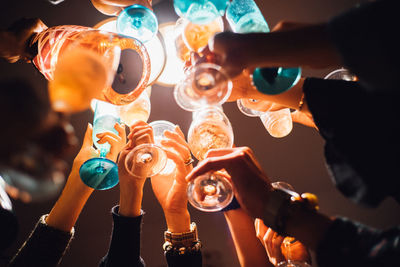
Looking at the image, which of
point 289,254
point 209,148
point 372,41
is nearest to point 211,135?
point 209,148

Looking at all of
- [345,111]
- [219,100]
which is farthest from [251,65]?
[345,111]

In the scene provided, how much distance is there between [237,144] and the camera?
86.2 inches

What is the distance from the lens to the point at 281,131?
3.77 feet

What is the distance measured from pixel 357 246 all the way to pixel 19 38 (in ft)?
3.83

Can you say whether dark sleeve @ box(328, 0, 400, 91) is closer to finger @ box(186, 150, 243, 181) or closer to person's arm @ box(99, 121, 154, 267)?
finger @ box(186, 150, 243, 181)

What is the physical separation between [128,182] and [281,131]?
0.72 m

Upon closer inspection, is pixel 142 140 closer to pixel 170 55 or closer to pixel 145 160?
pixel 145 160

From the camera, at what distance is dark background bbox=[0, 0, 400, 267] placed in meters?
1.41

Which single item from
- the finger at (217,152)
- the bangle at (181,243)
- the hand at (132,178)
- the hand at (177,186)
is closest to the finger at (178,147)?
the hand at (177,186)

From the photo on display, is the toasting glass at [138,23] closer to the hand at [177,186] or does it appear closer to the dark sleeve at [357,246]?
the hand at [177,186]

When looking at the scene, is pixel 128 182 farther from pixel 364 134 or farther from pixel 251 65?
pixel 364 134

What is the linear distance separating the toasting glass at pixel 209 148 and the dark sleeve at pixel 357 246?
276 millimetres

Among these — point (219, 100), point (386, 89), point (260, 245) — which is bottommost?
point (260, 245)

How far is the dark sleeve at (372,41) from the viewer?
1.39 feet
